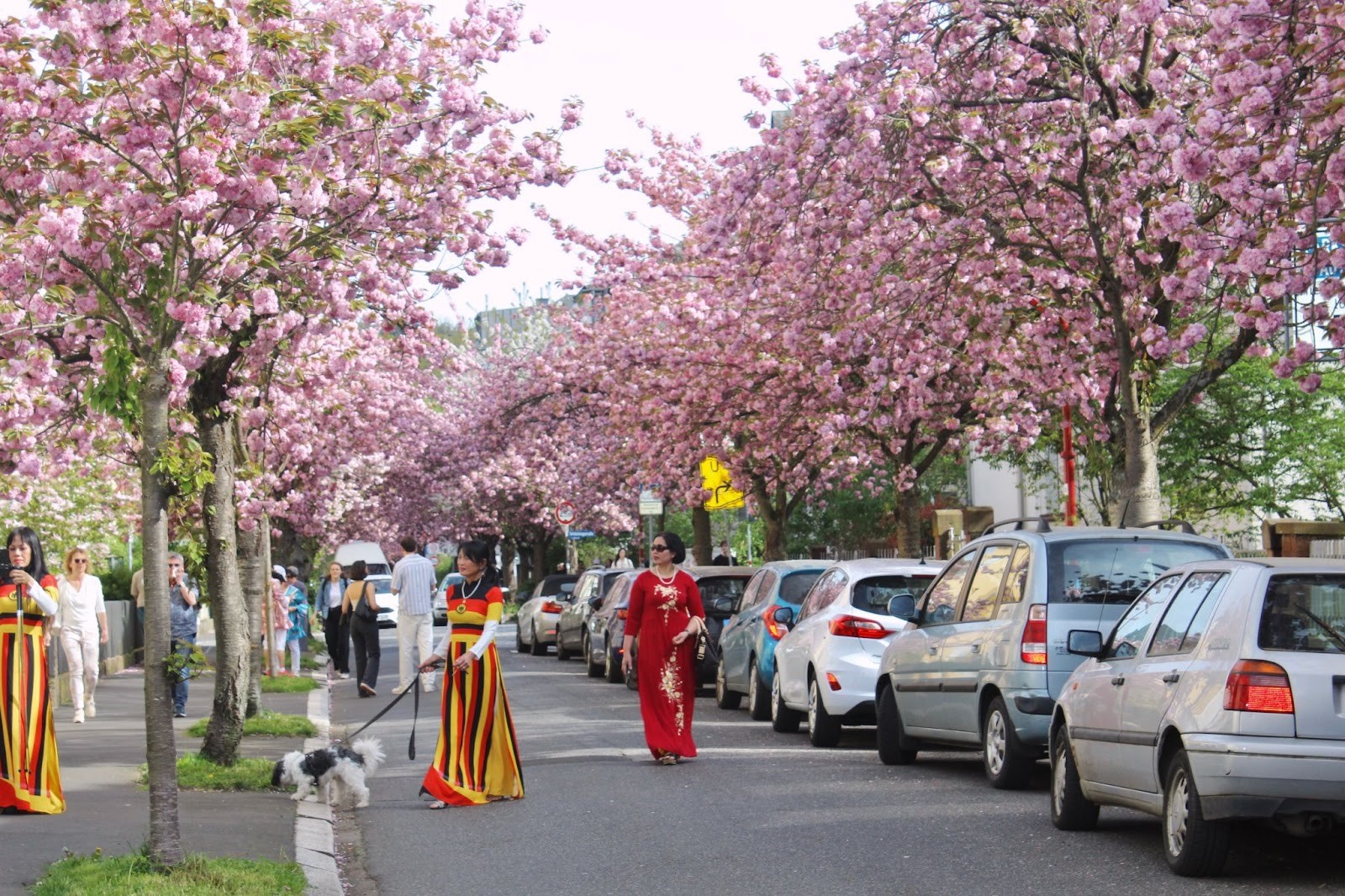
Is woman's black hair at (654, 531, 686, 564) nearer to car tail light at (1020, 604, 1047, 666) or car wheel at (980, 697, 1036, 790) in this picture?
car wheel at (980, 697, 1036, 790)

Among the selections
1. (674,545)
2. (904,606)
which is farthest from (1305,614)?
(674,545)

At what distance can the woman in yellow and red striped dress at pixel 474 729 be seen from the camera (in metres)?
12.1

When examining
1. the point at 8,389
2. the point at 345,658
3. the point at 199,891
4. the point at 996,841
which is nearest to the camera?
the point at 199,891

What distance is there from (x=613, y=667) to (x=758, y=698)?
25.4 ft

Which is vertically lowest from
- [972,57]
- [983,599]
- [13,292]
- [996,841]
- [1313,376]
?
[996,841]

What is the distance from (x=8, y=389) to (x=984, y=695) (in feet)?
28.0

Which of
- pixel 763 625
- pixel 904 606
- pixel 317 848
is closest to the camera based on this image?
pixel 317 848

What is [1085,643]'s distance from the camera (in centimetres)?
962

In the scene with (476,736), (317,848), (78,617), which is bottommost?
(317,848)

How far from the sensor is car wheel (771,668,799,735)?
1661cm

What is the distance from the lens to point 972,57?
17.8m

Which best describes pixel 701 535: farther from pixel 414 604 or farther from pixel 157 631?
pixel 157 631

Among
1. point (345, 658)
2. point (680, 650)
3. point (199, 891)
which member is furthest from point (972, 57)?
point (345, 658)

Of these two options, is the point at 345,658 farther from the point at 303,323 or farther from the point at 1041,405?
the point at 303,323
